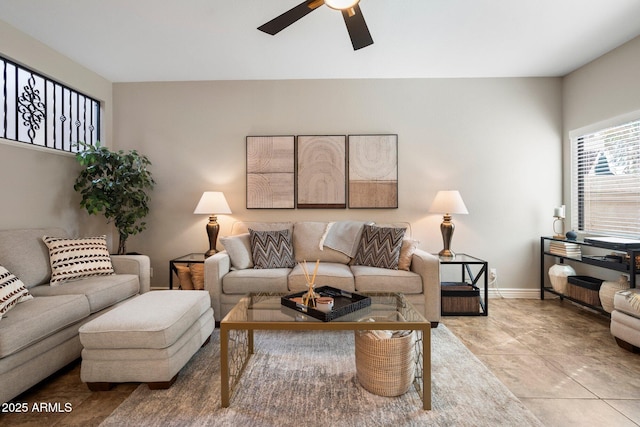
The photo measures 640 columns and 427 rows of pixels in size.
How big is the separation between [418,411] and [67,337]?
217 cm

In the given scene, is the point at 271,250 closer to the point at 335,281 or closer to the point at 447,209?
the point at 335,281

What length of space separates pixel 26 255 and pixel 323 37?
2998 mm

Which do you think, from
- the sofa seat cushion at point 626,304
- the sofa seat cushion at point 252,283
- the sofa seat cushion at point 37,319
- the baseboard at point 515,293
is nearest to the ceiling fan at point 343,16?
the sofa seat cushion at point 252,283

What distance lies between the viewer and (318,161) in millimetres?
3701

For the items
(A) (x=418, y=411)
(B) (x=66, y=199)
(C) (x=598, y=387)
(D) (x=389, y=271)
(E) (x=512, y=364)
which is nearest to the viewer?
(A) (x=418, y=411)

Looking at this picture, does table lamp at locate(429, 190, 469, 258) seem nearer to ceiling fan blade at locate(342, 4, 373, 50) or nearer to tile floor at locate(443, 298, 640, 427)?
tile floor at locate(443, 298, 640, 427)

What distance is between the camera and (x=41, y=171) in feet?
9.66

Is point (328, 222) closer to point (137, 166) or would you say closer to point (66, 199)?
point (137, 166)

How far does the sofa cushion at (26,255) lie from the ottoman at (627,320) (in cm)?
436

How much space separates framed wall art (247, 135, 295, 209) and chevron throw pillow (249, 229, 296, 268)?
0.62 m

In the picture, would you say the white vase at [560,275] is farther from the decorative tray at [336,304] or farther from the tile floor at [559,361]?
the decorative tray at [336,304]

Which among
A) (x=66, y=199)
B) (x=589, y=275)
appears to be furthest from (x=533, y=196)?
(x=66, y=199)

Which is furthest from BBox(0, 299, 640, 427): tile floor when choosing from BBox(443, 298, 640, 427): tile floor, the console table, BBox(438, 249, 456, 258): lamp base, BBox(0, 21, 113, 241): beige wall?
BBox(0, 21, 113, 241): beige wall

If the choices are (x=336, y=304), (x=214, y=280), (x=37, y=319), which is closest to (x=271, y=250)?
(x=214, y=280)
